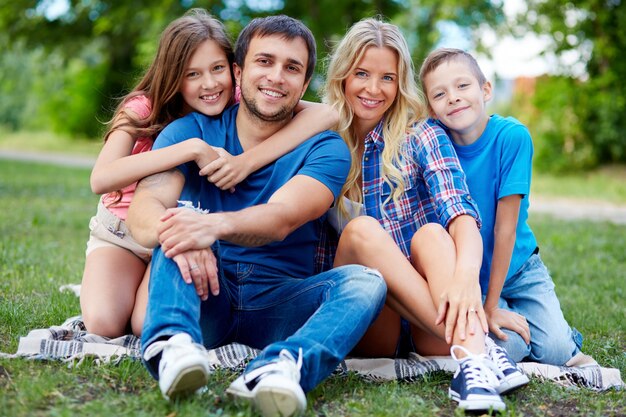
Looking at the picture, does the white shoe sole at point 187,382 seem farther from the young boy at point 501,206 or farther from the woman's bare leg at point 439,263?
the young boy at point 501,206

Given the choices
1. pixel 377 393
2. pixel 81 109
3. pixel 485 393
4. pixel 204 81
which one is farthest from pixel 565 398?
pixel 81 109

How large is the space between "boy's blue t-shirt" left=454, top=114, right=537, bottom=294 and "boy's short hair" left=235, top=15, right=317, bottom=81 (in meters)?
0.88

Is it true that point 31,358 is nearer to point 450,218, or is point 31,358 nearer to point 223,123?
point 223,123

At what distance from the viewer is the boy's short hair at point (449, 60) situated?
3.79 metres

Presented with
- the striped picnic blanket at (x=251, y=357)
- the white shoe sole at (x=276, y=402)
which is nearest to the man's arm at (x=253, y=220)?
the striped picnic blanket at (x=251, y=357)

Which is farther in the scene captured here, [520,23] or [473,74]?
[520,23]

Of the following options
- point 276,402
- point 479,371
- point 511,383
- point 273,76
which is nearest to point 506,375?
point 511,383

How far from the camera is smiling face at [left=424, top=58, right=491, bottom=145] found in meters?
3.67

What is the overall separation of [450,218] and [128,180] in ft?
4.87

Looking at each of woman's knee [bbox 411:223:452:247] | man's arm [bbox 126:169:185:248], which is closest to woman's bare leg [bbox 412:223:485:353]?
woman's knee [bbox 411:223:452:247]

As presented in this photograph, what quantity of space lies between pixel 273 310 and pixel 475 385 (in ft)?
3.13

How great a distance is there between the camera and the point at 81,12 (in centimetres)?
2248

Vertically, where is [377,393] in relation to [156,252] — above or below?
below

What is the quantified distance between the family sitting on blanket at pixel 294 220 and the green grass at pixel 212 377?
14 centimetres
